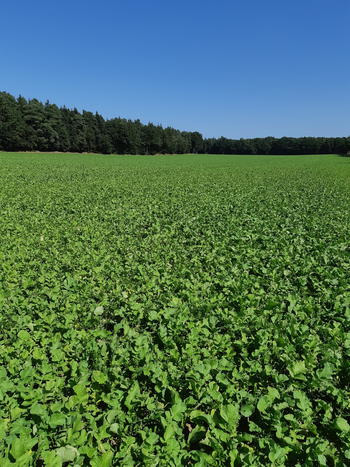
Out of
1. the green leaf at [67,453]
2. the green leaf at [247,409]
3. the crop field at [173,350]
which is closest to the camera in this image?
the green leaf at [67,453]

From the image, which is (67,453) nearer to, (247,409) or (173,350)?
(173,350)

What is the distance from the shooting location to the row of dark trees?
216 ft

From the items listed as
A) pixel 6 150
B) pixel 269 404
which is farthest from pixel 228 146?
pixel 269 404

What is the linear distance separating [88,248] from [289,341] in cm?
504

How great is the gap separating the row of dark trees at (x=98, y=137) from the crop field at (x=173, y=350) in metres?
69.8

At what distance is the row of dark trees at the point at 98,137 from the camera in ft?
216

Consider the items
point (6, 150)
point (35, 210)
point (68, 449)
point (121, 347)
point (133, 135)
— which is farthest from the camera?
point (133, 135)

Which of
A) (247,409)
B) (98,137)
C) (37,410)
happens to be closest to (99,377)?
(37,410)

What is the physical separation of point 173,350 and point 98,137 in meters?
86.0

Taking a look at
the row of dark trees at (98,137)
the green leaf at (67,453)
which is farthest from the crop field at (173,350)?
the row of dark trees at (98,137)

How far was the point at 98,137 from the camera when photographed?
3201 inches

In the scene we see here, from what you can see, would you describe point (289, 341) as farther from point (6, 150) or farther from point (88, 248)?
point (6, 150)

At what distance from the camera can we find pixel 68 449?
2.12m

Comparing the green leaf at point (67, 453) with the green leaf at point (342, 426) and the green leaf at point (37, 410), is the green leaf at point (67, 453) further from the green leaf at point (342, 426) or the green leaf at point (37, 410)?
the green leaf at point (342, 426)
